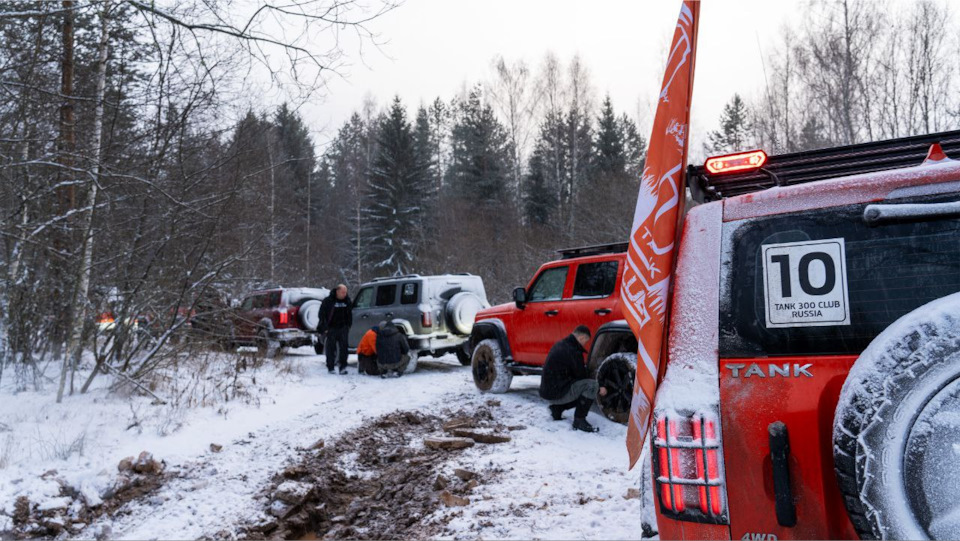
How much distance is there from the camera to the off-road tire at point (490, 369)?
9422 mm

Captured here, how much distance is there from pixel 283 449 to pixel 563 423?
325 centimetres

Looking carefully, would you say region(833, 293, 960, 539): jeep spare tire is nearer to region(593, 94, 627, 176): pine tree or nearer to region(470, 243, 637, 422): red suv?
region(470, 243, 637, 422): red suv

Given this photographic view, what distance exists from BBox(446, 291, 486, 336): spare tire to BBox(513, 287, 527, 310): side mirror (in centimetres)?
302

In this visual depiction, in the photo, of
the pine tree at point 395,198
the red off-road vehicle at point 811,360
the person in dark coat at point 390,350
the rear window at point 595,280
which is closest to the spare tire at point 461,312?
the person in dark coat at point 390,350

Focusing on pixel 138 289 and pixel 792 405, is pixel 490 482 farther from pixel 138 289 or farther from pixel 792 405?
pixel 138 289

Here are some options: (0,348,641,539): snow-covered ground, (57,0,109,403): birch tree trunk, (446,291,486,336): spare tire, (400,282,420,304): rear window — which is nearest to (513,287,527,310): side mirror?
(0,348,641,539): snow-covered ground

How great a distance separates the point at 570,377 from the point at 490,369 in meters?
2.38

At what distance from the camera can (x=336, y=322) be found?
12.8 meters

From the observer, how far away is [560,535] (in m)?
4.32

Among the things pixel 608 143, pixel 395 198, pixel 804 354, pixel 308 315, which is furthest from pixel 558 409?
pixel 395 198

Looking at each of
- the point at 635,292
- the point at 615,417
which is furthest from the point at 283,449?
the point at 635,292

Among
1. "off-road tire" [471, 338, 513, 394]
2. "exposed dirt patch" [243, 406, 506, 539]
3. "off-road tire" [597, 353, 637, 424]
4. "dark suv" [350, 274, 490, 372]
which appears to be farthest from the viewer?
"dark suv" [350, 274, 490, 372]

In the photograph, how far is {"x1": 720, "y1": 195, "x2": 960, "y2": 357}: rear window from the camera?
193cm

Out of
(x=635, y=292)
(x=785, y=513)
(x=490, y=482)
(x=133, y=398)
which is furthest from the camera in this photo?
(x=133, y=398)
